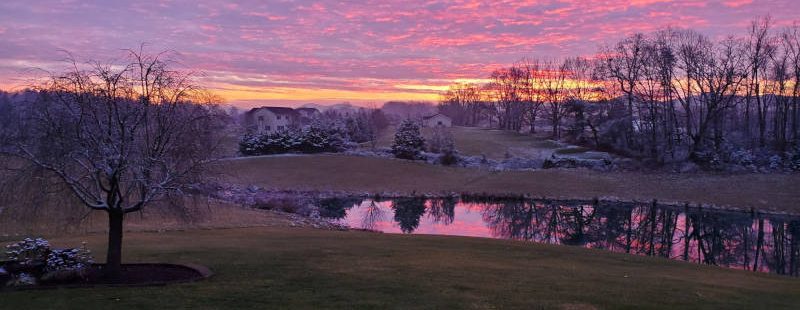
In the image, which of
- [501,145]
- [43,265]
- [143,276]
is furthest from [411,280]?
[501,145]

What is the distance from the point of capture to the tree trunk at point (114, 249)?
1090 centimetres

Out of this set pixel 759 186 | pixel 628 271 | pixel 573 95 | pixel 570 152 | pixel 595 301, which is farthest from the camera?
pixel 573 95

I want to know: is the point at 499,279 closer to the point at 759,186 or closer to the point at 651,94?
the point at 759,186

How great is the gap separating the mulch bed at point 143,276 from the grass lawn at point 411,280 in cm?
39

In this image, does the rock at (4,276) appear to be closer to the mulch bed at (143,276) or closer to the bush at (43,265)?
the bush at (43,265)

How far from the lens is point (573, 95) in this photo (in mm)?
76312

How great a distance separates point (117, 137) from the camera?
10.9 meters

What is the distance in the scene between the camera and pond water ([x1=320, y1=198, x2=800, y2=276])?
23219 mm

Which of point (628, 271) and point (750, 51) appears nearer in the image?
point (628, 271)

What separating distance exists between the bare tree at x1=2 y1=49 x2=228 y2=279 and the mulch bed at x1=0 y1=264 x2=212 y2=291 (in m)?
Result: 0.35

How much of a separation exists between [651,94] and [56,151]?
58.4m

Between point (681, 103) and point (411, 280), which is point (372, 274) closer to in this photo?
point (411, 280)

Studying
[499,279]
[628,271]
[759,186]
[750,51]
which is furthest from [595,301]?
[750,51]

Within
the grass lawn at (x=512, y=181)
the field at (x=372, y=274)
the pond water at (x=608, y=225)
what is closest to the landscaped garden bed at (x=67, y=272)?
the field at (x=372, y=274)
